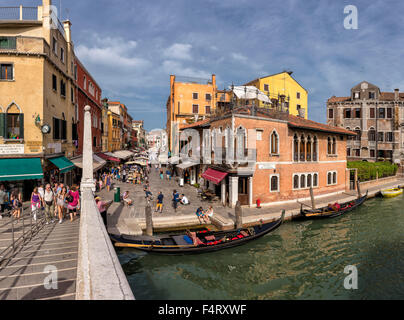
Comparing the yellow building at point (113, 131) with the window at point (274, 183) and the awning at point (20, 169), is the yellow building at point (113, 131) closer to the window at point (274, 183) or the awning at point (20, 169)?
the awning at point (20, 169)

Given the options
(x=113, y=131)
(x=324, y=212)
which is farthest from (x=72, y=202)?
(x=113, y=131)

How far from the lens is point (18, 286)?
4.92m

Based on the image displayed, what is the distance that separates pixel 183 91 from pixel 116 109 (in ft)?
65.9

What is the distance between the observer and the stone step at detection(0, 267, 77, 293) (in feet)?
16.3

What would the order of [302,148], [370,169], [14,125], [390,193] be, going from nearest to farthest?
[14,125] < [302,148] < [390,193] < [370,169]

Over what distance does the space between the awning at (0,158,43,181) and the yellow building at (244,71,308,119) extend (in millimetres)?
27844

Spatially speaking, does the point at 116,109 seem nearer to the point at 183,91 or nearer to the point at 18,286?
the point at 183,91

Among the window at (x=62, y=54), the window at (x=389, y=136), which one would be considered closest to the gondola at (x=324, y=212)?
the window at (x=62, y=54)

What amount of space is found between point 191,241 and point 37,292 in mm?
7785

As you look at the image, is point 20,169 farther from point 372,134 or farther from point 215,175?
point 372,134

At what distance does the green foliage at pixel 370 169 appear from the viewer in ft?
97.7

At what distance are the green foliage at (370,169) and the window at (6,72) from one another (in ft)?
112

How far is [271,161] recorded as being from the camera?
1852 centimetres
